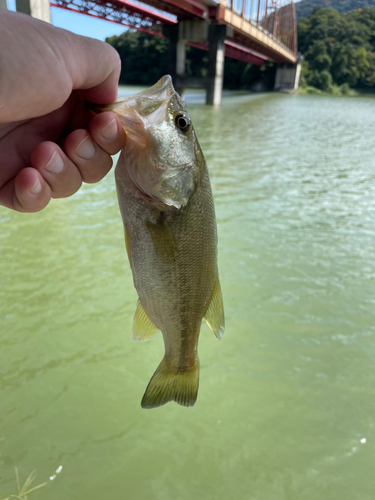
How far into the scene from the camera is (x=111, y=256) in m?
5.20

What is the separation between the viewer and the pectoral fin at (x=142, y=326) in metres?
2.07

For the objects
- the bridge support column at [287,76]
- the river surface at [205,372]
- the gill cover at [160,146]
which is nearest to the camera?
the gill cover at [160,146]

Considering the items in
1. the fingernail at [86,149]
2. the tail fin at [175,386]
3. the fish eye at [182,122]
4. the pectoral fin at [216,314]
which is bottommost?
the tail fin at [175,386]

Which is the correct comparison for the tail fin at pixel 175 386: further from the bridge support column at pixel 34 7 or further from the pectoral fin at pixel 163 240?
the bridge support column at pixel 34 7

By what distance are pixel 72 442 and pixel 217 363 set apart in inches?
55.0

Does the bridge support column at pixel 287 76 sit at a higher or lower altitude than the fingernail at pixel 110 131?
higher

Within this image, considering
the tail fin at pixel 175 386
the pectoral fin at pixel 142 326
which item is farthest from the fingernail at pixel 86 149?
the tail fin at pixel 175 386

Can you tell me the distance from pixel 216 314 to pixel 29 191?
121 cm

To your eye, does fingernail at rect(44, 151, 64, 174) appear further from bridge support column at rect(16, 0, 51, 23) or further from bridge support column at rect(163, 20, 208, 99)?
bridge support column at rect(163, 20, 208, 99)

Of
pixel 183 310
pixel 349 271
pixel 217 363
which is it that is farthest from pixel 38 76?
pixel 349 271

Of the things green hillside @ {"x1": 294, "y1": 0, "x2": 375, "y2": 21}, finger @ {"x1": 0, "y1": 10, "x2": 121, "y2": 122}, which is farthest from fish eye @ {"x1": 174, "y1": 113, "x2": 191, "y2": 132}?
green hillside @ {"x1": 294, "y1": 0, "x2": 375, "y2": 21}

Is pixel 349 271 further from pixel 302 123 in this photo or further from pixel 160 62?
pixel 160 62

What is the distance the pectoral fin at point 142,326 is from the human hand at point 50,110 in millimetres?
843

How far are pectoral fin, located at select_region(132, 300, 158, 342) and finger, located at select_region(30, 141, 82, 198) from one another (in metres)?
0.83
